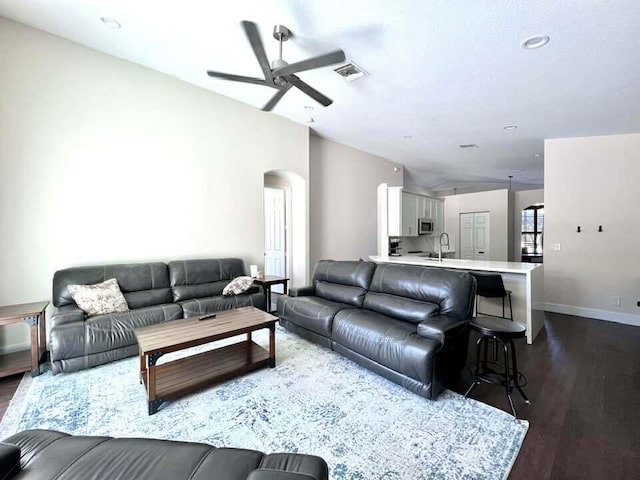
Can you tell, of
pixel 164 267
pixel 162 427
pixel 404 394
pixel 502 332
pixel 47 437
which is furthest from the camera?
pixel 164 267

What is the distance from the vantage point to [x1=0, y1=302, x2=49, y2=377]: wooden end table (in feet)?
8.09

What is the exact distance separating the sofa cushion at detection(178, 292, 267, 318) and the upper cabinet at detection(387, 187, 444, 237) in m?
3.54

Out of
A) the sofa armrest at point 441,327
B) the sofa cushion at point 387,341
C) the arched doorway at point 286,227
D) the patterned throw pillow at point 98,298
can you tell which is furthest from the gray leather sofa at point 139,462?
the arched doorway at point 286,227

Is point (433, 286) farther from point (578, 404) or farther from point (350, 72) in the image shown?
point (350, 72)

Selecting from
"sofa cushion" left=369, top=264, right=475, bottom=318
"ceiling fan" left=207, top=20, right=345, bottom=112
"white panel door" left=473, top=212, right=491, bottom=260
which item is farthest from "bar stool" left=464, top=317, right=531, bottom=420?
"white panel door" left=473, top=212, right=491, bottom=260

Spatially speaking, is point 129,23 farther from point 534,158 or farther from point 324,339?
point 534,158

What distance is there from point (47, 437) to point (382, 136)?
567 cm

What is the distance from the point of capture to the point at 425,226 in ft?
24.7

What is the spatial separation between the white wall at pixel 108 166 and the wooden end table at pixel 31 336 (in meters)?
0.36

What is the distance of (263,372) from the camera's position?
2.65 meters

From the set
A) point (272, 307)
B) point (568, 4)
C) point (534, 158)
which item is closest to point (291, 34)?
point (568, 4)

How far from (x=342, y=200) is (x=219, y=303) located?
3728 mm

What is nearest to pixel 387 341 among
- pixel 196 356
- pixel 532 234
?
pixel 196 356

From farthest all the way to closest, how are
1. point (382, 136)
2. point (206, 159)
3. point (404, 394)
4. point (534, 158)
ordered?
point (534, 158) → point (382, 136) → point (206, 159) → point (404, 394)
